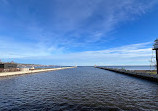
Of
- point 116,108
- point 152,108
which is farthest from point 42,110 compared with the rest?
point 152,108

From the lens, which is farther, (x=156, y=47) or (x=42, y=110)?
(x=156, y=47)

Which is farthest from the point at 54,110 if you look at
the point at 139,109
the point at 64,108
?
the point at 139,109

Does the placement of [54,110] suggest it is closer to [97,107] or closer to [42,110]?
[42,110]

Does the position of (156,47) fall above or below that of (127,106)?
above

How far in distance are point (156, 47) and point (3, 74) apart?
49853 mm

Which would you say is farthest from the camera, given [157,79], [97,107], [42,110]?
[157,79]

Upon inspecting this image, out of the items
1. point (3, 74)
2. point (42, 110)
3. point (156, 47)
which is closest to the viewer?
point (42, 110)

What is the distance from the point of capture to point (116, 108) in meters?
9.55

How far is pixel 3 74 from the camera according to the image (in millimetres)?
34969

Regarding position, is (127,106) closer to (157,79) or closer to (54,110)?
(54,110)

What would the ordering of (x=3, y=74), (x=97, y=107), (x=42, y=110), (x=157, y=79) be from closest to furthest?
1. (x=42, y=110)
2. (x=97, y=107)
3. (x=157, y=79)
4. (x=3, y=74)

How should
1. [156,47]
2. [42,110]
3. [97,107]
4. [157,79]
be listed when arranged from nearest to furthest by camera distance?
[42,110] < [97,107] < [157,79] < [156,47]

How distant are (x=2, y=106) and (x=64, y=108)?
20.1 feet

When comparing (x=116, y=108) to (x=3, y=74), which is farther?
(x=3, y=74)
